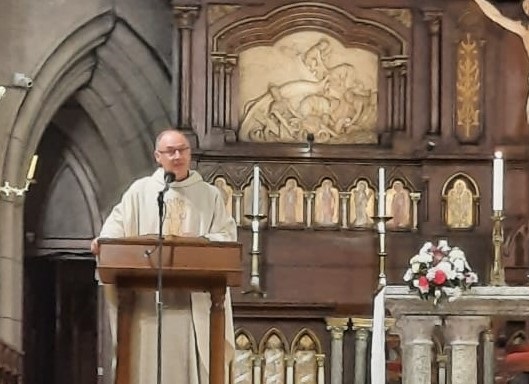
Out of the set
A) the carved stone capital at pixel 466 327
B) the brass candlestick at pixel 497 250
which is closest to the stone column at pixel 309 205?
the brass candlestick at pixel 497 250

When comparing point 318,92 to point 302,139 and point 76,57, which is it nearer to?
point 302,139

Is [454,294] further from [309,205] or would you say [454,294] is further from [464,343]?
[309,205]

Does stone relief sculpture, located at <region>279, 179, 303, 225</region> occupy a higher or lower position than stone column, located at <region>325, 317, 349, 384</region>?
higher

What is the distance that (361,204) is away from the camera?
1228 cm

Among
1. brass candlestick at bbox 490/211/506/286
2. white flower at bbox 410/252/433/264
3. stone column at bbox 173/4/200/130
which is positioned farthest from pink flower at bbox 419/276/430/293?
stone column at bbox 173/4/200/130

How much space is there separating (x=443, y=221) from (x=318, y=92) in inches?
52.6

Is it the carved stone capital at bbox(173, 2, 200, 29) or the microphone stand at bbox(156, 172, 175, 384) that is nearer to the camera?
the microphone stand at bbox(156, 172, 175, 384)

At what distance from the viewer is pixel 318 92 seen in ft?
41.3

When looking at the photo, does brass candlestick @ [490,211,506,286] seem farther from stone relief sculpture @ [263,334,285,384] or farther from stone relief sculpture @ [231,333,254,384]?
stone relief sculpture @ [231,333,254,384]

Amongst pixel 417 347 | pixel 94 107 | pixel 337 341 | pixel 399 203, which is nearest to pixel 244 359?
pixel 337 341

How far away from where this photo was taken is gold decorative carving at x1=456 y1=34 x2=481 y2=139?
40.6 feet

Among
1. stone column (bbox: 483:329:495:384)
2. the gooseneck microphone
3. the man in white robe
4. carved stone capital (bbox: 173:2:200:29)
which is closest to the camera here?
the gooseneck microphone

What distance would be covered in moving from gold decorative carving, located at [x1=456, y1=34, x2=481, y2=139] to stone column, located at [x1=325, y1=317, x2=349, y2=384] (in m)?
2.08

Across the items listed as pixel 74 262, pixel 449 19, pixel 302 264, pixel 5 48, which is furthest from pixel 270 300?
pixel 74 262
